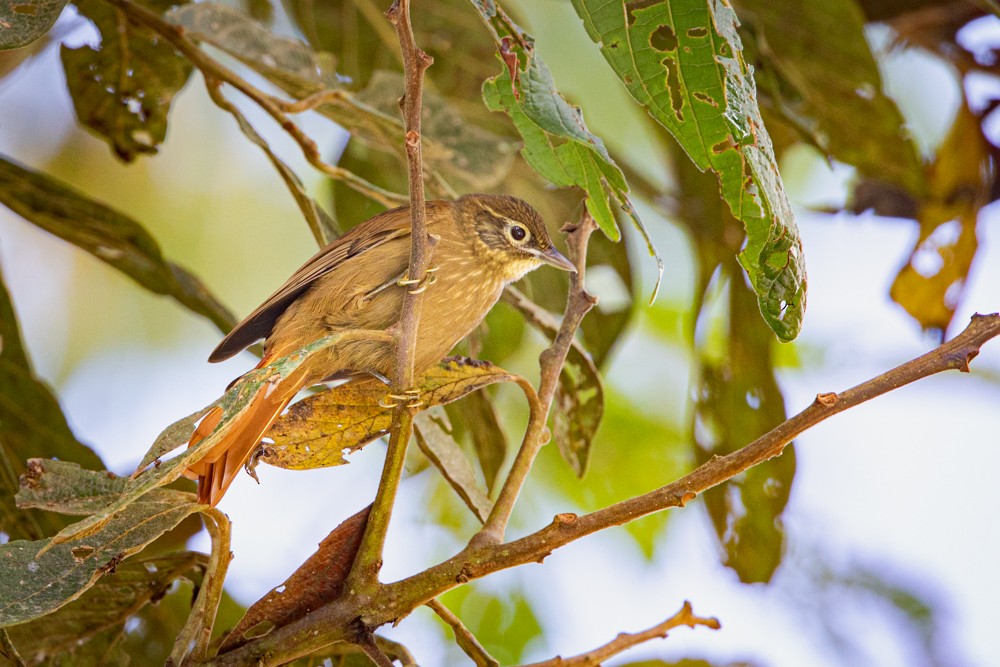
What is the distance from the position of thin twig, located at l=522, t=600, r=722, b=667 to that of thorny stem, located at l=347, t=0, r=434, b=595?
324 mm

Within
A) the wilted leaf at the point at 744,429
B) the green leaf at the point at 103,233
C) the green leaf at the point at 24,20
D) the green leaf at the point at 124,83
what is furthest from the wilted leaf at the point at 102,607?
the wilted leaf at the point at 744,429

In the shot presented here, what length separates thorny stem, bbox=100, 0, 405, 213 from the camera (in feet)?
8.02

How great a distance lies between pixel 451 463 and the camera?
82.7 inches

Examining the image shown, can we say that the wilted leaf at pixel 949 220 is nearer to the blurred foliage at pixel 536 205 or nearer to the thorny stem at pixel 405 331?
the blurred foliage at pixel 536 205

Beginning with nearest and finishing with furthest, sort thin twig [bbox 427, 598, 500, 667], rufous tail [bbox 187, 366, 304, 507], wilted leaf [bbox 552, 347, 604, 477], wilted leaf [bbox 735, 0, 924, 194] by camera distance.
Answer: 1. thin twig [bbox 427, 598, 500, 667]
2. rufous tail [bbox 187, 366, 304, 507]
3. wilted leaf [bbox 552, 347, 604, 477]
4. wilted leaf [bbox 735, 0, 924, 194]

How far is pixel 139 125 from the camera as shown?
288cm

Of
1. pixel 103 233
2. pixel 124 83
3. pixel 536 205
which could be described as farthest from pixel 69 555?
pixel 536 205

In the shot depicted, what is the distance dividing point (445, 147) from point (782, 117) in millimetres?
1062

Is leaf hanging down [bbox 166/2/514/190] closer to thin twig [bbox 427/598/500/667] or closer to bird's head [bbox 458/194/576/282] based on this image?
bird's head [bbox 458/194/576/282]

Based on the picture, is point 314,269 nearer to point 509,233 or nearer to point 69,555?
point 509,233

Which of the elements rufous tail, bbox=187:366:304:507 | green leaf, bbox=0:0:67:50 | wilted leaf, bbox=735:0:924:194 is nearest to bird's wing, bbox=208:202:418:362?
rufous tail, bbox=187:366:304:507

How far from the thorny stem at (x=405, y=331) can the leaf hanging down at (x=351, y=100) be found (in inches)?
35.6

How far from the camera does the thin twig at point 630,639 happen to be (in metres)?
1.57

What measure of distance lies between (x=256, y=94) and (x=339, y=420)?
3.35ft
